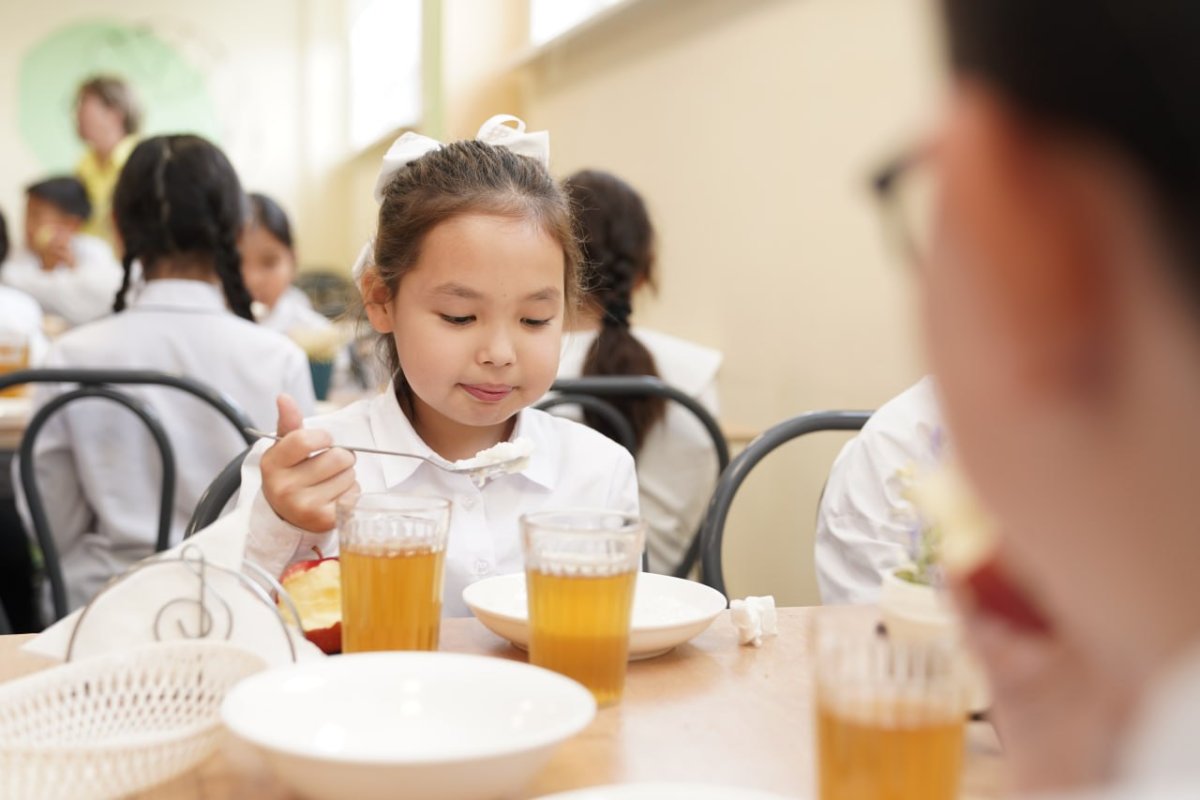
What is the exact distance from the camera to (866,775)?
60 cm

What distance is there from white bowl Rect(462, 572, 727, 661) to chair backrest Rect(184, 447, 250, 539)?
0.38 metres

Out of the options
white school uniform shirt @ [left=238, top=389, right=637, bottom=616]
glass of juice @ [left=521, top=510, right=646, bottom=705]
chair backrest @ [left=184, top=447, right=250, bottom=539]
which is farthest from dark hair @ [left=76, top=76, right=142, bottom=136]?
glass of juice @ [left=521, top=510, right=646, bottom=705]

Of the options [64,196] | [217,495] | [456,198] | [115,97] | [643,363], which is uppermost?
[115,97]

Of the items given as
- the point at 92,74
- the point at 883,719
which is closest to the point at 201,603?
the point at 883,719

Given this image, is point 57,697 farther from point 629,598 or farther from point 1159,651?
point 1159,651

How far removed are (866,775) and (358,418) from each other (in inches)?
42.2

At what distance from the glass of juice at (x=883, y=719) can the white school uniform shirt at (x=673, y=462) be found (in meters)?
1.96

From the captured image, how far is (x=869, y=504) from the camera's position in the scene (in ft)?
Answer: 4.98

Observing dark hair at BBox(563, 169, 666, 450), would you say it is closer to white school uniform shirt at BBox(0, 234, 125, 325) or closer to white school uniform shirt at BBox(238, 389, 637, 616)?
Answer: white school uniform shirt at BBox(238, 389, 637, 616)

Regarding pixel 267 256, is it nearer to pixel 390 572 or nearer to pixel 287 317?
pixel 287 317

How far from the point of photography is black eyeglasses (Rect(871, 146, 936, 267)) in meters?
0.30

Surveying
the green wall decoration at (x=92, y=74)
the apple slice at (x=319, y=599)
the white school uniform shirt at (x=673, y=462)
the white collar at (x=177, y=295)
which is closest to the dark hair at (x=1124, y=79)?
the apple slice at (x=319, y=599)

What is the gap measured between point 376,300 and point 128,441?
849 millimetres

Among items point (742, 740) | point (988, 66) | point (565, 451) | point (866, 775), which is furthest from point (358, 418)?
point (988, 66)
